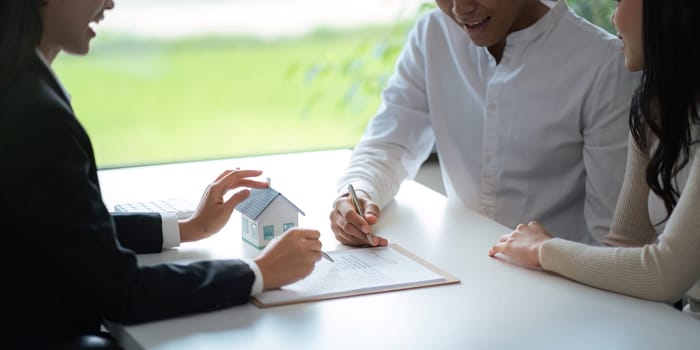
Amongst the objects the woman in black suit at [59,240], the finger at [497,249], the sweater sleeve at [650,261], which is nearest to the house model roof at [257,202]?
the woman in black suit at [59,240]

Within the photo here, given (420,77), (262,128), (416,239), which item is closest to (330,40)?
(262,128)

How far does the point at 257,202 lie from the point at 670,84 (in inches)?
32.0

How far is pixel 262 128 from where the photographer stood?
29.9 ft

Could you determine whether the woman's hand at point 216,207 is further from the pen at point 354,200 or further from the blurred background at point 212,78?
the blurred background at point 212,78

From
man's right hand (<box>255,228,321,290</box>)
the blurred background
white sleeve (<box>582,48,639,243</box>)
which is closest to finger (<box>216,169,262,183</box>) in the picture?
man's right hand (<box>255,228,321,290</box>)

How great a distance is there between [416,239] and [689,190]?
0.58 m

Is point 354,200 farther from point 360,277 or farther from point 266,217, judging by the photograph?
point 360,277

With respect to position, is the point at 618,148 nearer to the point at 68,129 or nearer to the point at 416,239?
the point at 416,239

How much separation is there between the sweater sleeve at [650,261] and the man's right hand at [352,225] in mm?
340

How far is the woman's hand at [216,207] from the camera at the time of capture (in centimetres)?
202

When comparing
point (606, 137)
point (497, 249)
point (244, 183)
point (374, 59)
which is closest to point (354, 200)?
point (244, 183)

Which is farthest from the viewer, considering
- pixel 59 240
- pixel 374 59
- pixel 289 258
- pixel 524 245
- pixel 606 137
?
pixel 374 59

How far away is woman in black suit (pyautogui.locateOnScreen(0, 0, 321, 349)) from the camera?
152 centimetres

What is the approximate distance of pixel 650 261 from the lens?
1.73m
